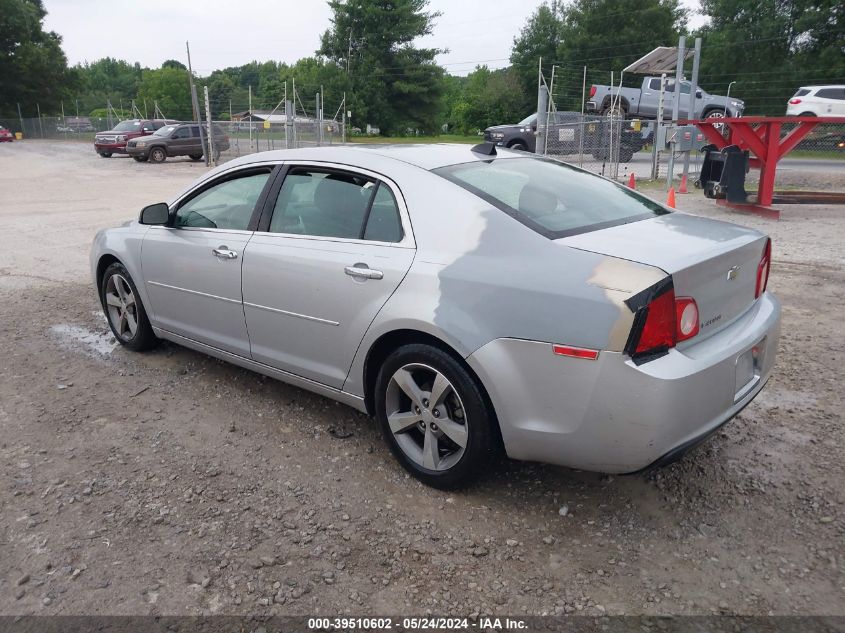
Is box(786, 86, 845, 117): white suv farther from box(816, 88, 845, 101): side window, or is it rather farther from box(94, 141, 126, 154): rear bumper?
box(94, 141, 126, 154): rear bumper

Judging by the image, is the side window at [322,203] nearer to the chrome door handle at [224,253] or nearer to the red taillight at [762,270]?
the chrome door handle at [224,253]

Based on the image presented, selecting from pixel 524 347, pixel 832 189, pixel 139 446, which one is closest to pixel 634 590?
pixel 524 347

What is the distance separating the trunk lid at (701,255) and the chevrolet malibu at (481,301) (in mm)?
13

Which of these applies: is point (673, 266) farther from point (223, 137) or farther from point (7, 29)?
point (7, 29)

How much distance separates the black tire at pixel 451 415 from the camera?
292 centimetres

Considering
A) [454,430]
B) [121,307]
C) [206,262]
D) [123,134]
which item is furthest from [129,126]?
[454,430]

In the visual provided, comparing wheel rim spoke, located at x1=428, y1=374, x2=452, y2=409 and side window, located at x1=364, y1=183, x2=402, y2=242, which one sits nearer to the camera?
wheel rim spoke, located at x1=428, y1=374, x2=452, y2=409

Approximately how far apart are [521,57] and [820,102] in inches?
1618

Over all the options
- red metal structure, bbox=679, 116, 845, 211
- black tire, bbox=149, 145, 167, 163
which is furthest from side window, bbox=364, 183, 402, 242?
black tire, bbox=149, 145, 167, 163

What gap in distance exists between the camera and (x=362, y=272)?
3.28 m

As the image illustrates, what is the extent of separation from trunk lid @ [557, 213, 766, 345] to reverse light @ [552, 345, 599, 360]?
0.41m

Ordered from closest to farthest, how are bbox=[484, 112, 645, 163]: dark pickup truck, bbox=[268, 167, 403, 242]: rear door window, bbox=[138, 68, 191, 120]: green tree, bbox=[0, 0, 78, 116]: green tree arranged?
bbox=[268, 167, 403, 242]: rear door window, bbox=[484, 112, 645, 163]: dark pickup truck, bbox=[0, 0, 78, 116]: green tree, bbox=[138, 68, 191, 120]: green tree

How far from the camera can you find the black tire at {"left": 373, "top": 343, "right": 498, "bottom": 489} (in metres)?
2.92

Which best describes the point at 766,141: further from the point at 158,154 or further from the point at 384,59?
the point at 384,59
